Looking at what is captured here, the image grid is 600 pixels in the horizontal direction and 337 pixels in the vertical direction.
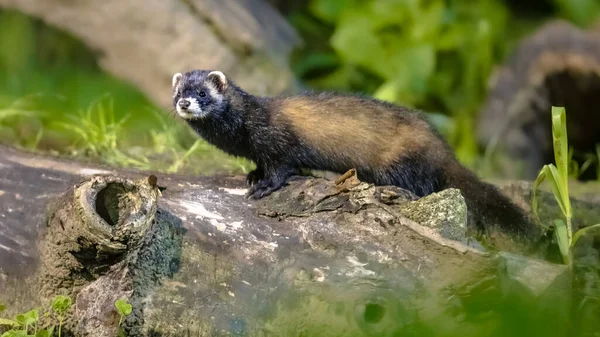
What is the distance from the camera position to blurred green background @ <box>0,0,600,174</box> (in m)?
6.61

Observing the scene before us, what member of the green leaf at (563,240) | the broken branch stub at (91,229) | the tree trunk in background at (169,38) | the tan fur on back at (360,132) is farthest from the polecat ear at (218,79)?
the tree trunk in background at (169,38)

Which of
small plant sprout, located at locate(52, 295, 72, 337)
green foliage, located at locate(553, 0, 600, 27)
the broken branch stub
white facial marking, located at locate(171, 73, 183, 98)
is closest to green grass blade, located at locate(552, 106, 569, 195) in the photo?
the broken branch stub

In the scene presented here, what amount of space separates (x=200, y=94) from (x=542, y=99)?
153 inches

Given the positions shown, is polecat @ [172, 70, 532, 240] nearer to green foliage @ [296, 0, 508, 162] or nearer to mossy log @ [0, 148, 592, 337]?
mossy log @ [0, 148, 592, 337]

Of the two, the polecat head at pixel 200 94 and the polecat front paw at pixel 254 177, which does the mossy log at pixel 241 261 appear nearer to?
the polecat front paw at pixel 254 177

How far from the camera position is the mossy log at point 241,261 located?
251 cm

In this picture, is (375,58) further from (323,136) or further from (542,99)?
(323,136)

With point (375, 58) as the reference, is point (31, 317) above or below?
below

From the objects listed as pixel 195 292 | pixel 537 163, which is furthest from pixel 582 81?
pixel 195 292

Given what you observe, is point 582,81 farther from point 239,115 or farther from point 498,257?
point 498,257

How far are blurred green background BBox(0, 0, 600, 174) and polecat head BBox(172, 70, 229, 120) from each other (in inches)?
88.3

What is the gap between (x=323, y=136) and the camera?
3889mm

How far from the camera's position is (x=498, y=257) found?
2.51 metres

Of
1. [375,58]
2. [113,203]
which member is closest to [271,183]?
[113,203]
